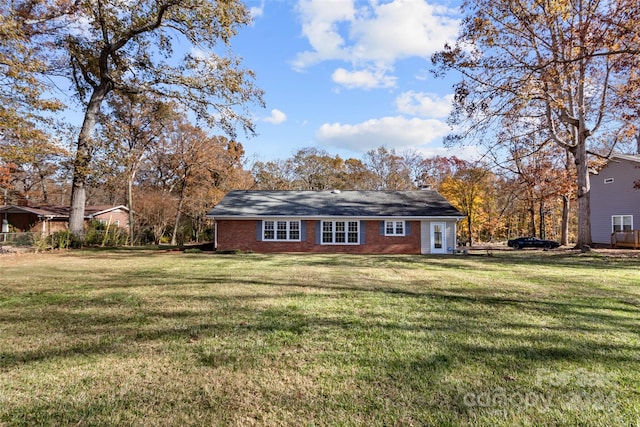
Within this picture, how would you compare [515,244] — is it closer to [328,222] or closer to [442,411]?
[328,222]

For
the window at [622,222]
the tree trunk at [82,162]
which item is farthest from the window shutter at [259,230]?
the window at [622,222]

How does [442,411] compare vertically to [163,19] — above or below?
below

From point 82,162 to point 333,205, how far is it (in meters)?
13.7

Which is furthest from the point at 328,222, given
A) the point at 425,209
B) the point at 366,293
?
the point at 366,293

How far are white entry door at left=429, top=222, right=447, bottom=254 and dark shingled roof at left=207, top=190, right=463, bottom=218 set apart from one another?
28.0 inches

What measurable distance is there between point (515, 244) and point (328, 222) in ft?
51.6

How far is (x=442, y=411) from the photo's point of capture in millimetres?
2787

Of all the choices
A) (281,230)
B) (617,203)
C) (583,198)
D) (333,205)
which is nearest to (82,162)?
(281,230)

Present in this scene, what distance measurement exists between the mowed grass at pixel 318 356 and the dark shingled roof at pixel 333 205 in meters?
12.6

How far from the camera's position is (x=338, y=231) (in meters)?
20.2

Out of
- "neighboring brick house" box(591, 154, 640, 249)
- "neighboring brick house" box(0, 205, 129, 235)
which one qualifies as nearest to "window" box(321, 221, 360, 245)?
"neighboring brick house" box(0, 205, 129, 235)

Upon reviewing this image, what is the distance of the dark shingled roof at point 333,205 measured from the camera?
65.5ft

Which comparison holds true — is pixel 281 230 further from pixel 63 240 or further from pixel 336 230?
pixel 63 240

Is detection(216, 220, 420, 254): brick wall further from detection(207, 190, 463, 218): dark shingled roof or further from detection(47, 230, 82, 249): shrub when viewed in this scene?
detection(47, 230, 82, 249): shrub
